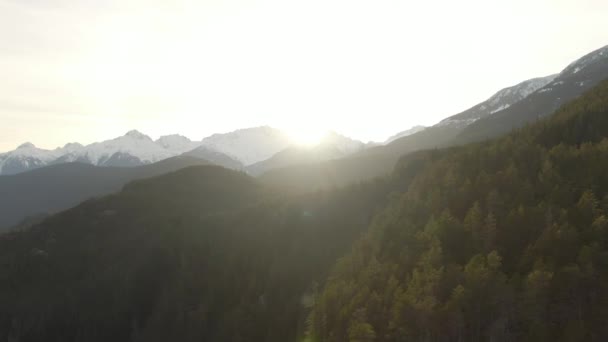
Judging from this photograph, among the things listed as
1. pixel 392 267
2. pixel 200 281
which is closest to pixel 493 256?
pixel 392 267

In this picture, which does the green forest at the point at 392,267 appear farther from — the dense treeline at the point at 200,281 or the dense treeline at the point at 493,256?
the dense treeline at the point at 200,281

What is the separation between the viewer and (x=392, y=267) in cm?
10000

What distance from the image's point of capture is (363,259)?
115375mm

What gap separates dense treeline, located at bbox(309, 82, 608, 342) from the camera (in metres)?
69.2

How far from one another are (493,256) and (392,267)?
25.9 m

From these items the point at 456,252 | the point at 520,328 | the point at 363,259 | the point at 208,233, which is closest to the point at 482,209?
the point at 456,252

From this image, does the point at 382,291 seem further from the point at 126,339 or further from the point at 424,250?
the point at 126,339

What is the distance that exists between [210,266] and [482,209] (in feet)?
338

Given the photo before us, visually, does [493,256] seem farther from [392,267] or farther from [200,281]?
[200,281]

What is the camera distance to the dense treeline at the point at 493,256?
69.2 m

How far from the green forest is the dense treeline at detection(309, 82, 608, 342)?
0.31 metres

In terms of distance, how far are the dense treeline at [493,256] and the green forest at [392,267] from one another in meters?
0.31

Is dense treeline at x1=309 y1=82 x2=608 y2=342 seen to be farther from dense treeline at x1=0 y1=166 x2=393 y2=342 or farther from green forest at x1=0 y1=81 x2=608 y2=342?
dense treeline at x1=0 y1=166 x2=393 y2=342

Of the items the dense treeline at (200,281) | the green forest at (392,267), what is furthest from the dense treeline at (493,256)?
the dense treeline at (200,281)
